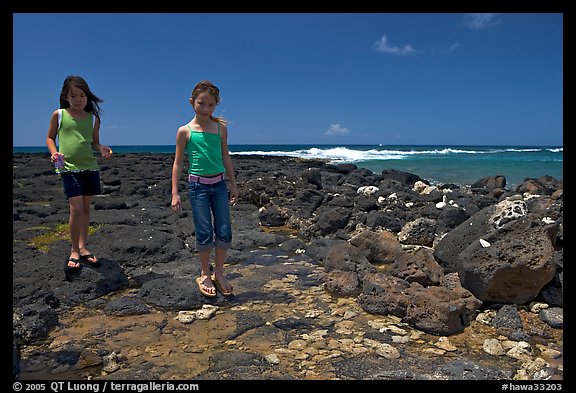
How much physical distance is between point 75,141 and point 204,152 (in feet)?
4.53

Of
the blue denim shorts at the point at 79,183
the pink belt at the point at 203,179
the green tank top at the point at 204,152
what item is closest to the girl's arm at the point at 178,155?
the green tank top at the point at 204,152

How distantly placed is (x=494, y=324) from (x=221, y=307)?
246cm

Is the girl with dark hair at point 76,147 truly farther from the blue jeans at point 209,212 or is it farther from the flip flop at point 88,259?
the blue jeans at point 209,212

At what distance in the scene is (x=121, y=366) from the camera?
261cm

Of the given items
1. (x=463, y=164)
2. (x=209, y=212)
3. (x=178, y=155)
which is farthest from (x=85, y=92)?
(x=463, y=164)

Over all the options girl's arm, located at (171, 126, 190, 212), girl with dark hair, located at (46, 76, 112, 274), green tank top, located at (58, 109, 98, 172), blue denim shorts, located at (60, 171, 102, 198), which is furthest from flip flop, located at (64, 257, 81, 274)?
girl's arm, located at (171, 126, 190, 212)

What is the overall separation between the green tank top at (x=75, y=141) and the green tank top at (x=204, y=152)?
44.8 inches

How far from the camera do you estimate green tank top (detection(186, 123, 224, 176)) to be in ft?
12.2

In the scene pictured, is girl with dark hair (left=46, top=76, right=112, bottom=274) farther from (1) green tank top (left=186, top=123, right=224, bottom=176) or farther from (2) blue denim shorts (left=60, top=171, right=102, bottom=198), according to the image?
(1) green tank top (left=186, top=123, right=224, bottom=176)

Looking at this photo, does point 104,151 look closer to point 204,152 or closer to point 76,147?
point 76,147

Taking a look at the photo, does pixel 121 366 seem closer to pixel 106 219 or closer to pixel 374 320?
pixel 374 320

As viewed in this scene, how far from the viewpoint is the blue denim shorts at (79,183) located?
155 inches

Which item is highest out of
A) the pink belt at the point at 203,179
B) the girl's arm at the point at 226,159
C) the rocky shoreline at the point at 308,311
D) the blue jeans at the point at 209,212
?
the girl's arm at the point at 226,159

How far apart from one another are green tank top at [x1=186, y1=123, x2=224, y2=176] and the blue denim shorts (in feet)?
3.90
